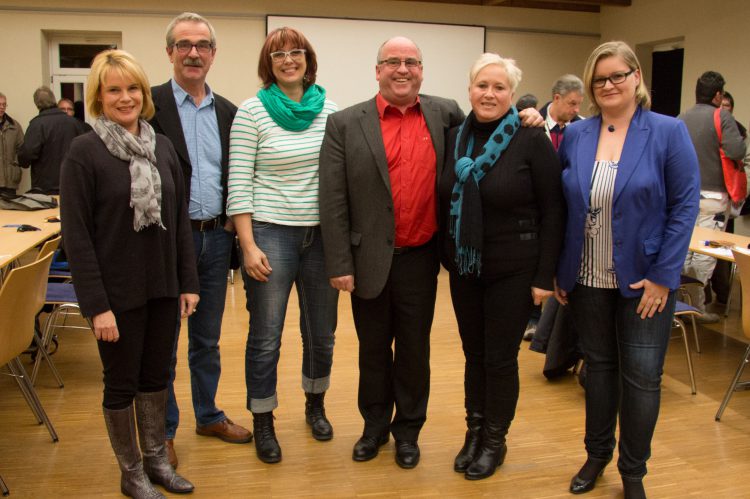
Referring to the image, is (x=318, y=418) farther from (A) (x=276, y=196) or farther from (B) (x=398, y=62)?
(B) (x=398, y=62)

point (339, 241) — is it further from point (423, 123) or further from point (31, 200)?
point (31, 200)

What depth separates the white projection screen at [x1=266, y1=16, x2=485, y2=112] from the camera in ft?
29.2

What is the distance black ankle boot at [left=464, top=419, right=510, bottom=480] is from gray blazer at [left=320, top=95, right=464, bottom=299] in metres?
0.70

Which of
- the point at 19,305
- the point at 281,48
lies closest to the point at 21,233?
the point at 19,305

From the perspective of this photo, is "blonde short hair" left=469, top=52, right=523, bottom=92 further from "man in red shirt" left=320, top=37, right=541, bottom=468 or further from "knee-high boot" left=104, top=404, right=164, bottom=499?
"knee-high boot" left=104, top=404, right=164, bottom=499

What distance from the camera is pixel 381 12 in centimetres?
911

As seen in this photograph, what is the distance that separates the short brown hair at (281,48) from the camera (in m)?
2.63

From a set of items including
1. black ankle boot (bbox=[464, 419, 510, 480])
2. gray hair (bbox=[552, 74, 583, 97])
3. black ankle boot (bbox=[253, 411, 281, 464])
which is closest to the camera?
black ankle boot (bbox=[464, 419, 510, 480])

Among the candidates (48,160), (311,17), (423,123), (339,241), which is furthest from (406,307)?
(311,17)

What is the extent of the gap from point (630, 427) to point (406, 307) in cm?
91

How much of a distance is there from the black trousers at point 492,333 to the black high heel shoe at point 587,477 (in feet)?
1.12

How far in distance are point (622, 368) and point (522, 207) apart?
0.67m

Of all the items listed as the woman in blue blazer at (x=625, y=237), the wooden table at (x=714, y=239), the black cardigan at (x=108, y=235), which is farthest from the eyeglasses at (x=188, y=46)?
the wooden table at (x=714, y=239)

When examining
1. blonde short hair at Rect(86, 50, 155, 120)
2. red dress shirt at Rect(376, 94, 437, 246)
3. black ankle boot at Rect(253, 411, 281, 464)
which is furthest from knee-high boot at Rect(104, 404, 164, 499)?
red dress shirt at Rect(376, 94, 437, 246)
